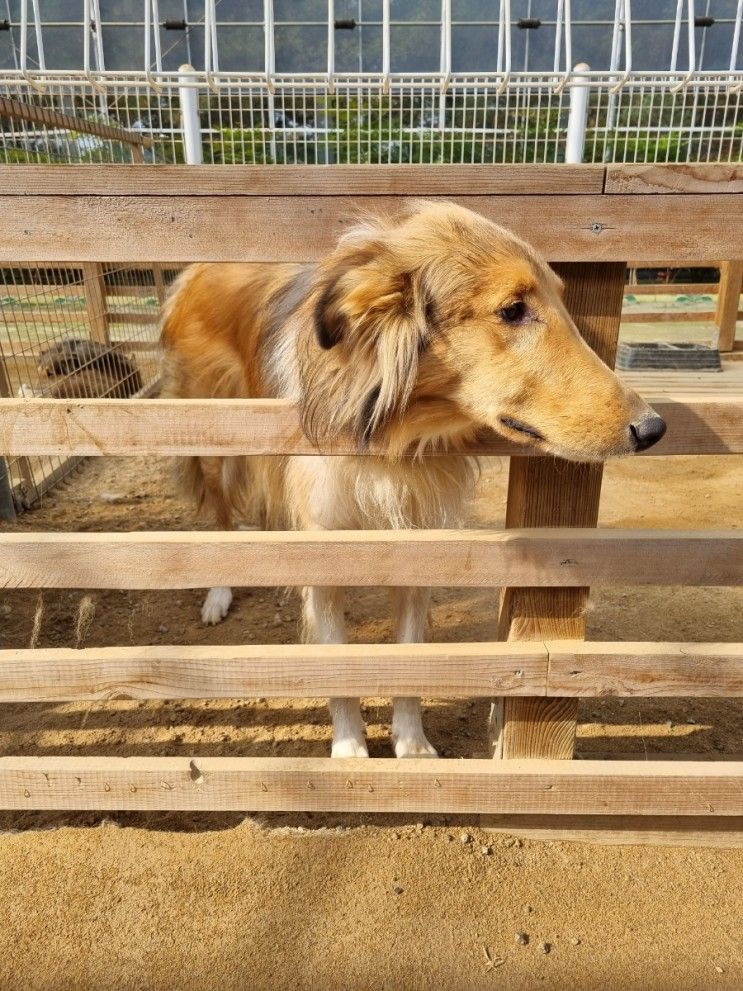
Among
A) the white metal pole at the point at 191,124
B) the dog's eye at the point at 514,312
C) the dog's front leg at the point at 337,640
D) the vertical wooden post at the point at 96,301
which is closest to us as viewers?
the dog's eye at the point at 514,312

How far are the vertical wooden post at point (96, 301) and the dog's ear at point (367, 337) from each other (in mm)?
4158

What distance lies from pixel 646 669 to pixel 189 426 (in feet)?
4.27

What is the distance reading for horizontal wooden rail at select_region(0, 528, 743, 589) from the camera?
5.56ft

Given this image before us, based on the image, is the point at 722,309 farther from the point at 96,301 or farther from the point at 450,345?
the point at 450,345

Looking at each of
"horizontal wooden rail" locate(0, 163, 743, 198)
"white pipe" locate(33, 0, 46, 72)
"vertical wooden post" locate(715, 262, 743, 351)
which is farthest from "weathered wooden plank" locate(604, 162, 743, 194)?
"vertical wooden post" locate(715, 262, 743, 351)

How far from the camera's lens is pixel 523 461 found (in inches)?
67.8

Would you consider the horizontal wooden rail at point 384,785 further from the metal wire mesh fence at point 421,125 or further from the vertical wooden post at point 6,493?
the metal wire mesh fence at point 421,125

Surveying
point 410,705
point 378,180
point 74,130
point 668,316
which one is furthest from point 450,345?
point 668,316

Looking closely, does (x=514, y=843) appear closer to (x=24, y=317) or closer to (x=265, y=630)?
(x=265, y=630)

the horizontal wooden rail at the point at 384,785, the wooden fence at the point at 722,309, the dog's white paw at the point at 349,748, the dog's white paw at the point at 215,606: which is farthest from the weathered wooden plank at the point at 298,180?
the wooden fence at the point at 722,309

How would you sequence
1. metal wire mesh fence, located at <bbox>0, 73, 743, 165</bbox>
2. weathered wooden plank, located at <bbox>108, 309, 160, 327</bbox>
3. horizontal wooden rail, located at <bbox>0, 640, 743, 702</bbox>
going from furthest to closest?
1. metal wire mesh fence, located at <bbox>0, 73, 743, 165</bbox>
2. weathered wooden plank, located at <bbox>108, 309, 160, 327</bbox>
3. horizontal wooden rail, located at <bbox>0, 640, 743, 702</bbox>

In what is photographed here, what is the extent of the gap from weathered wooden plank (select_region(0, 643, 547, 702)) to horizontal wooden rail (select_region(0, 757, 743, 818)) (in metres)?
0.23

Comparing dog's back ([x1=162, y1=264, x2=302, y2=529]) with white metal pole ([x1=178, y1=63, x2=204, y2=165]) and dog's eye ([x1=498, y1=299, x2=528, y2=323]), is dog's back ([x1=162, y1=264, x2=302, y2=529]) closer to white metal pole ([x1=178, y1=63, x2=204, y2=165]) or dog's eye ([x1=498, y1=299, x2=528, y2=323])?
dog's eye ([x1=498, y1=299, x2=528, y2=323])

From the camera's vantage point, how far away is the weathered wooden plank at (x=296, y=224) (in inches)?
56.8
